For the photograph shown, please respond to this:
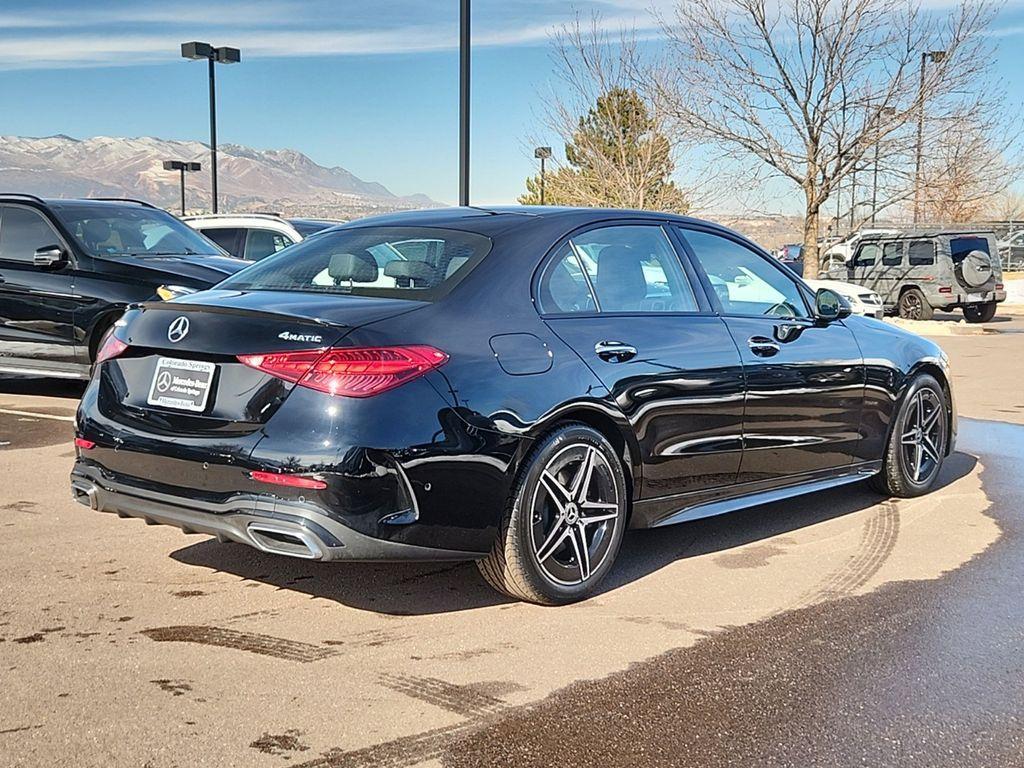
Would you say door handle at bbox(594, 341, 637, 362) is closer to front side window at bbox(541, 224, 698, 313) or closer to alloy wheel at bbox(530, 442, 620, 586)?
front side window at bbox(541, 224, 698, 313)

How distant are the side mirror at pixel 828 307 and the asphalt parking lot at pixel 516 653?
3.53ft

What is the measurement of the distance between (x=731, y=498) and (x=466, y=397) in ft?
5.78

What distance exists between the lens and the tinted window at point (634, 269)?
16.1 ft

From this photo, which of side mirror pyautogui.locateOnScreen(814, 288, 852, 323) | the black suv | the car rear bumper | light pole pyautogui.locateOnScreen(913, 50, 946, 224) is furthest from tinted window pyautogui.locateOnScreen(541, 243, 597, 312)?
light pole pyautogui.locateOnScreen(913, 50, 946, 224)

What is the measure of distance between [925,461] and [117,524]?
4.40m

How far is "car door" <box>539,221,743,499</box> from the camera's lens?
468 centimetres

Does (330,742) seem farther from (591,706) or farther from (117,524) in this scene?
(117,524)

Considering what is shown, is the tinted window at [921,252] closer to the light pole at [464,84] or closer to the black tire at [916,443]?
the light pole at [464,84]

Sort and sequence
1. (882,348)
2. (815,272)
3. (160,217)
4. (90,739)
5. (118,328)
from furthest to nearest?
(815,272) → (160,217) → (882,348) → (118,328) → (90,739)

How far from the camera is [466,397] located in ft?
13.5

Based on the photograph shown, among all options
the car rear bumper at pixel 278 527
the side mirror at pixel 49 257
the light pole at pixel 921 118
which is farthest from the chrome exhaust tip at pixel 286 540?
the light pole at pixel 921 118

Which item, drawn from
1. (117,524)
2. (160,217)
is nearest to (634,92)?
(160,217)

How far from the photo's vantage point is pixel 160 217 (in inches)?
434

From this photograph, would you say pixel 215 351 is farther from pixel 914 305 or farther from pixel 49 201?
pixel 914 305
